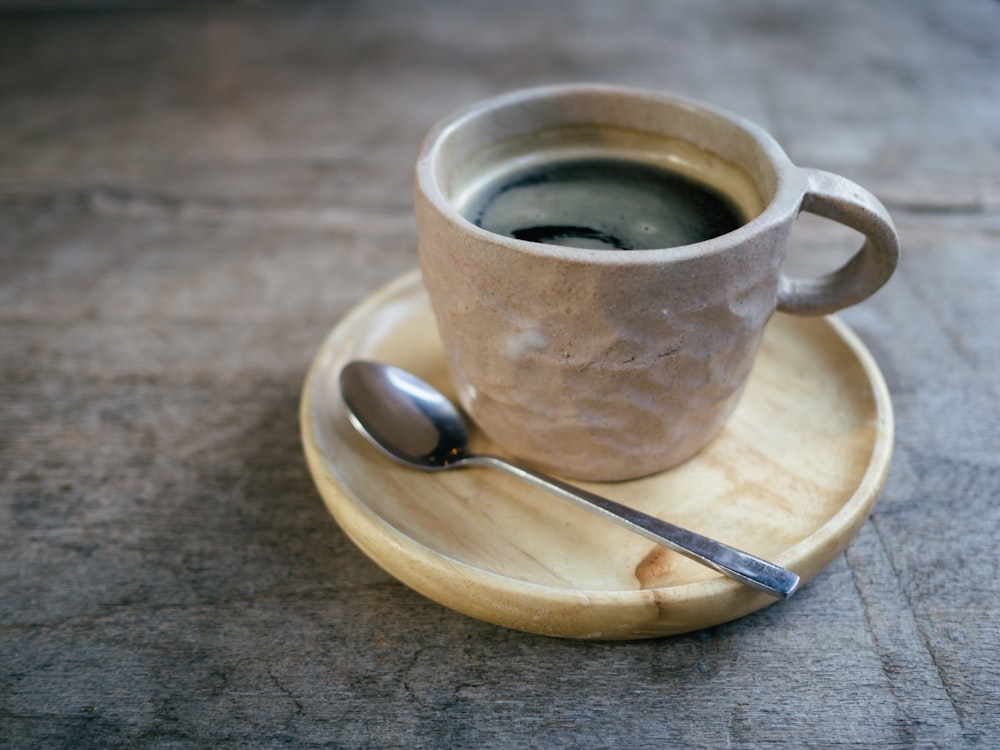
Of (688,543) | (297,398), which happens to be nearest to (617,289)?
(688,543)

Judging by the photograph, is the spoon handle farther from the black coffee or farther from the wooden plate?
the black coffee

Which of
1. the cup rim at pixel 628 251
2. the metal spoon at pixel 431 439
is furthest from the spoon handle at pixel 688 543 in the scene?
the cup rim at pixel 628 251

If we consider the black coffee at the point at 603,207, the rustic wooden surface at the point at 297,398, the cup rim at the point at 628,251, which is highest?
the cup rim at the point at 628,251

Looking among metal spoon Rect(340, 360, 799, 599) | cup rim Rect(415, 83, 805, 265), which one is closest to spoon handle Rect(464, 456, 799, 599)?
metal spoon Rect(340, 360, 799, 599)

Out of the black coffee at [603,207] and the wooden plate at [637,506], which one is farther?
the black coffee at [603,207]

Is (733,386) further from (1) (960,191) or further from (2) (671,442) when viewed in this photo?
(1) (960,191)

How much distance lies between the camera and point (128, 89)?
4.64 ft

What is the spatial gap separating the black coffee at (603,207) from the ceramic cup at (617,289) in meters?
0.01

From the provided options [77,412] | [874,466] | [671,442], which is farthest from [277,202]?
[874,466]

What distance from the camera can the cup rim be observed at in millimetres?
486

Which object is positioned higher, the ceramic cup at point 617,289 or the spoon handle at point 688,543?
the ceramic cup at point 617,289

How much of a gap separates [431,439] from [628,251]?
231 millimetres

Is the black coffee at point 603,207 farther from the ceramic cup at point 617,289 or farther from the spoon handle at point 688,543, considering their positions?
the spoon handle at point 688,543

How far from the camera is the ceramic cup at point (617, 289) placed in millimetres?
497
